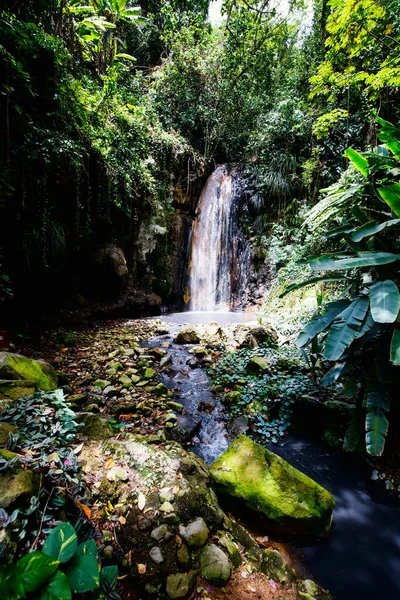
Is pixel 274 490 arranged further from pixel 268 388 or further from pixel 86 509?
pixel 268 388

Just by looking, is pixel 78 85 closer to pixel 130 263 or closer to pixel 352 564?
pixel 130 263

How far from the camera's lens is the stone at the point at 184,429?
108 inches

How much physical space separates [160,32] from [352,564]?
15.5m

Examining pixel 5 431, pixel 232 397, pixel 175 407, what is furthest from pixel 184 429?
pixel 5 431

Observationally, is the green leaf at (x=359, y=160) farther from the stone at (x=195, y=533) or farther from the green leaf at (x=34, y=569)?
the green leaf at (x=34, y=569)

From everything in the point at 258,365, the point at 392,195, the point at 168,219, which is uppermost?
the point at 168,219

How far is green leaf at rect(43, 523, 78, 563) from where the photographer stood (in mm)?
920

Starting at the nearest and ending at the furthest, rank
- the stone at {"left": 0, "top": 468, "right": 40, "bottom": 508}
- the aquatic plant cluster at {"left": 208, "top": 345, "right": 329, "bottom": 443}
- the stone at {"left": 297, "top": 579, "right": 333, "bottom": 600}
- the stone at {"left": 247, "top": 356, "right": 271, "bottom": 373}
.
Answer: the stone at {"left": 0, "top": 468, "right": 40, "bottom": 508}, the stone at {"left": 297, "top": 579, "right": 333, "bottom": 600}, the aquatic plant cluster at {"left": 208, "top": 345, "right": 329, "bottom": 443}, the stone at {"left": 247, "top": 356, "right": 271, "bottom": 373}

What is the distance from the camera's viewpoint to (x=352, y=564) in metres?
1.84

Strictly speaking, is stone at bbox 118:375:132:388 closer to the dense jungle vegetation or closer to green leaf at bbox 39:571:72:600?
the dense jungle vegetation

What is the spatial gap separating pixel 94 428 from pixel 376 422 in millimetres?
2314

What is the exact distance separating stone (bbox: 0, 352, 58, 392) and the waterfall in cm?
715

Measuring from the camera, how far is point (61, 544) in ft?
3.10

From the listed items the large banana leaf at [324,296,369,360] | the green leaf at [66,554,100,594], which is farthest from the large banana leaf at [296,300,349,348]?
the green leaf at [66,554,100,594]
